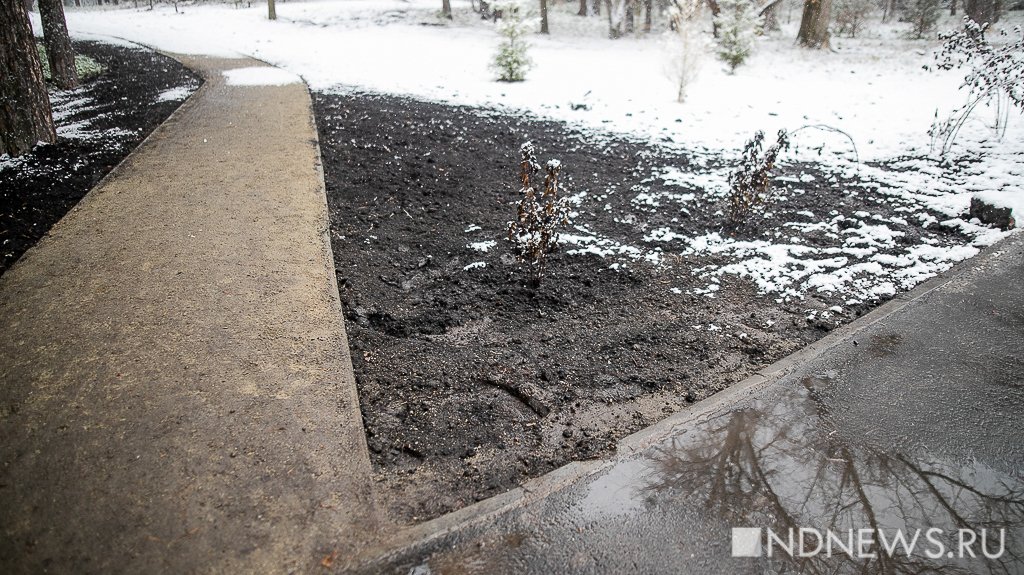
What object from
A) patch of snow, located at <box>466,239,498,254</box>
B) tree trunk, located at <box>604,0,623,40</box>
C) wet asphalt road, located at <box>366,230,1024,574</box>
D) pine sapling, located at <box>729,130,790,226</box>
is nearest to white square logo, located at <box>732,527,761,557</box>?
wet asphalt road, located at <box>366,230,1024,574</box>

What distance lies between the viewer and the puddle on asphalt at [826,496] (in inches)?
79.4

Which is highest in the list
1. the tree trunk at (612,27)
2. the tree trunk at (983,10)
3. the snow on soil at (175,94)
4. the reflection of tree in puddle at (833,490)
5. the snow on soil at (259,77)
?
the tree trunk at (612,27)

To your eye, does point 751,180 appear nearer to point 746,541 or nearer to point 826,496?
point 826,496

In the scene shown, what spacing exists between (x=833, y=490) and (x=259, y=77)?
11.4 metres

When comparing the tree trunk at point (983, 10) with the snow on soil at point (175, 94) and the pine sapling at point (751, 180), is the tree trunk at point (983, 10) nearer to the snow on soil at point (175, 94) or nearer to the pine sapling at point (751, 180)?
the pine sapling at point (751, 180)

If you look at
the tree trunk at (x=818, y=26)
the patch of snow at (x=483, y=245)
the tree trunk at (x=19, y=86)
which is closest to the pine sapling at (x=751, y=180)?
the patch of snow at (x=483, y=245)

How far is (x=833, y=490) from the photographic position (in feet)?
7.51

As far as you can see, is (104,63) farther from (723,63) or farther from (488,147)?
(723,63)

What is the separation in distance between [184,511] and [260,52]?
16.0m

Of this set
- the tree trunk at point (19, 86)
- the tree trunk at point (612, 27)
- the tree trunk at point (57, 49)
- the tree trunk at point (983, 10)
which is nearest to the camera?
the tree trunk at point (19, 86)

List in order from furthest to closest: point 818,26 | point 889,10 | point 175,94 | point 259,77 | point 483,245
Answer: point 889,10 < point 818,26 < point 259,77 < point 175,94 < point 483,245

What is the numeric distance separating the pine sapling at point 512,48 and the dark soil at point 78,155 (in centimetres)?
580

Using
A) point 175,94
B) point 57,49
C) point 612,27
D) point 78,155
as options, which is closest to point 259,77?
point 175,94

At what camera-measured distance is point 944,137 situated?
7203mm
